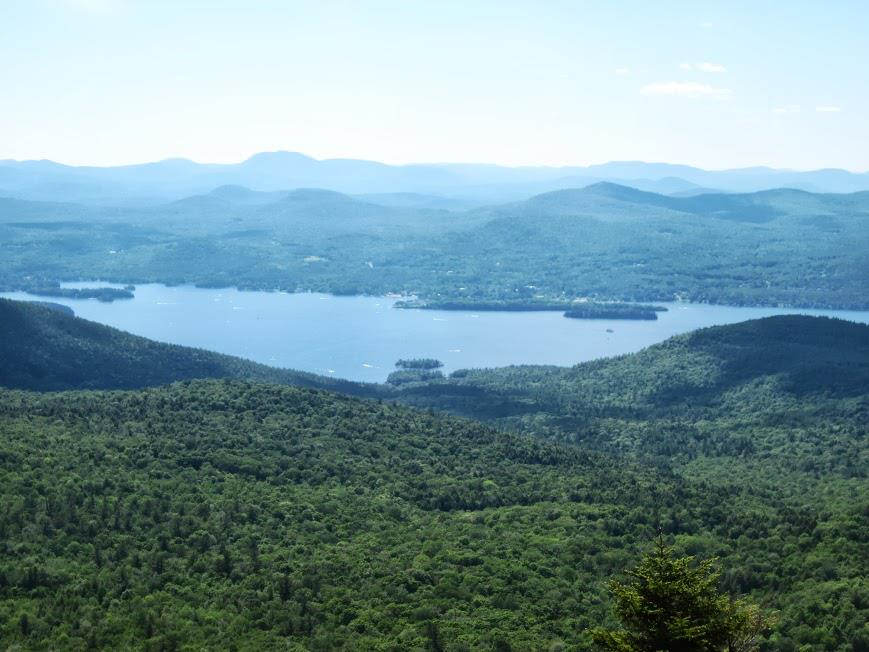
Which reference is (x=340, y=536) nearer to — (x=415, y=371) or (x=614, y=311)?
(x=415, y=371)

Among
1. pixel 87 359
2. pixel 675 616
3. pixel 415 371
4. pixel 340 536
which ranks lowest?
pixel 415 371

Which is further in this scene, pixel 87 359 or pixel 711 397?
pixel 87 359

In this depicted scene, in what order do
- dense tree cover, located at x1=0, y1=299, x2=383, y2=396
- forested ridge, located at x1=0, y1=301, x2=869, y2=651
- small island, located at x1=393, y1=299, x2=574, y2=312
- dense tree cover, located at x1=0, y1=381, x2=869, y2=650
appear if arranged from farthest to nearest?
small island, located at x1=393, y1=299, x2=574, y2=312
dense tree cover, located at x1=0, y1=299, x2=383, y2=396
forested ridge, located at x1=0, y1=301, x2=869, y2=651
dense tree cover, located at x1=0, y1=381, x2=869, y2=650

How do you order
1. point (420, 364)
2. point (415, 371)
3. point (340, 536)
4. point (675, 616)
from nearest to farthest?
1. point (675, 616)
2. point (340, 536)
3. point (415, 371)
4. point (420, 364)

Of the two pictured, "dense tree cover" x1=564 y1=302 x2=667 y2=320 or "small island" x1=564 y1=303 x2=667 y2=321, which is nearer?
"small island" x1=564 y1=303 x2=667 y2=321

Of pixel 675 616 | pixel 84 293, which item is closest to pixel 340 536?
pixel 675 616

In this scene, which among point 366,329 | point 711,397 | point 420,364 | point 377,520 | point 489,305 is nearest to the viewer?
point 377,520

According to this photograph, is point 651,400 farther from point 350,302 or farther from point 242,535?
point 350,302

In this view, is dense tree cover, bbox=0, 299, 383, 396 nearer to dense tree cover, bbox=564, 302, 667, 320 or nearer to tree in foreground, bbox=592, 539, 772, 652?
tree in foreground, bbox=592, 539, 772, 652


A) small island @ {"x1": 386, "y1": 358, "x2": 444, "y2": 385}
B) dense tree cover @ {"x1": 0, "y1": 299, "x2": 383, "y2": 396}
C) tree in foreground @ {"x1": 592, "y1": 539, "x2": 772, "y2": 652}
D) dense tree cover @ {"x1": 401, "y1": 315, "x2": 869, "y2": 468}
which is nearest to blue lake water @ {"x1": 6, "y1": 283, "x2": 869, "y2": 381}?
small island @ {"x1": 386, "y1": 358, "x2": 444, "y2": 385}
